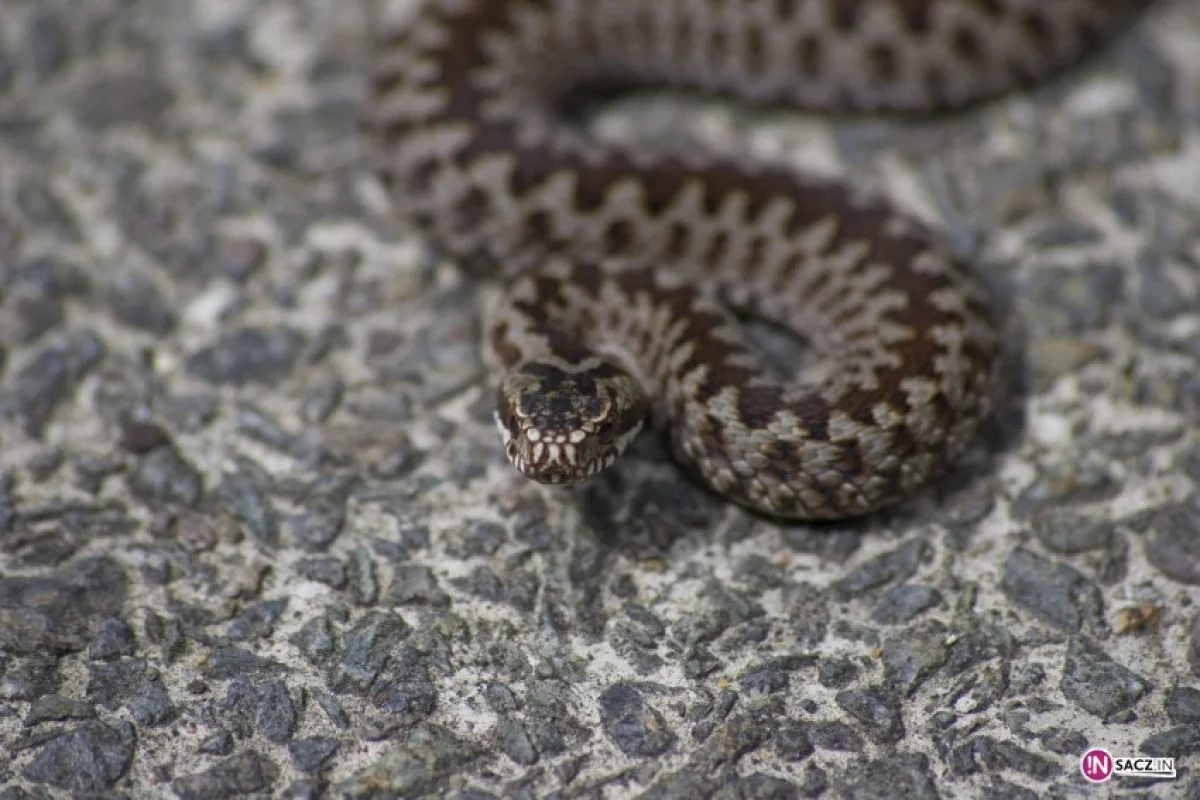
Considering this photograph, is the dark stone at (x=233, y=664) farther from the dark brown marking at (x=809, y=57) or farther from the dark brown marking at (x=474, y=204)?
the dark brown marking at (x=809, y=57)

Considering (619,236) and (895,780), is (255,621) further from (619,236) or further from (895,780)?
(619,236)

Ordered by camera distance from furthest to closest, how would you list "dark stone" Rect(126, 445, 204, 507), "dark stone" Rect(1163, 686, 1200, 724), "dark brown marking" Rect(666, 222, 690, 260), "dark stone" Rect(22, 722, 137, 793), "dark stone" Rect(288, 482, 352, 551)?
"dark brown marking" Rect(666, 222, 690, 260) → "dark stone" Rect(126, 445, 204, 507) → "dark stone" Rect(288, 482, 352, 551) → "dark stone" Rect(1163, 686, 1200, 724) → "dark stone" Rect(22, 722, 137, 793)

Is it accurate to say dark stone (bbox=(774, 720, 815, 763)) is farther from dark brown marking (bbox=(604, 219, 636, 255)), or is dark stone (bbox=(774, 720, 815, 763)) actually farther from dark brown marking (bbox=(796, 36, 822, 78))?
dark brown marking (bbox=(796, 36, 822, 78))

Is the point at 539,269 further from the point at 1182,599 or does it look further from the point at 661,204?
the point at 1182,599

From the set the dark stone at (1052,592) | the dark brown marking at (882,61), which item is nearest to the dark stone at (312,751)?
the dark stone at (1052,592)

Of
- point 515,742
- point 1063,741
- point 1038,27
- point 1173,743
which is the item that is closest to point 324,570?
point 515,742

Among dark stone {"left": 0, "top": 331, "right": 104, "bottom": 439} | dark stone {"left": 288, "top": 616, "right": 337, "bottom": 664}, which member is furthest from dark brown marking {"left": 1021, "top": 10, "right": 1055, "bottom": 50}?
dark stone {"left": 0, "top": 331, "right": 104, "bottom": 439}

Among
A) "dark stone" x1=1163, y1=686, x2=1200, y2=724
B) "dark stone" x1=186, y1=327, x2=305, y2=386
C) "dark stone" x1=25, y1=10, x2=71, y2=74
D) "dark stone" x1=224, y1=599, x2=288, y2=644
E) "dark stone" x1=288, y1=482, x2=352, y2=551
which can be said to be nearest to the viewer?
"dark stone" x1=1163, y1=686, x2=1200, y2=724

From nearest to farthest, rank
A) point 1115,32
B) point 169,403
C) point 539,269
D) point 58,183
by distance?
1. point 169,403
2. point 539,269
3. point 58,183
4. point 1115,32

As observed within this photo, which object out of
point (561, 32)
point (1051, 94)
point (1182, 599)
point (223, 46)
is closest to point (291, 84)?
point (223, 46)

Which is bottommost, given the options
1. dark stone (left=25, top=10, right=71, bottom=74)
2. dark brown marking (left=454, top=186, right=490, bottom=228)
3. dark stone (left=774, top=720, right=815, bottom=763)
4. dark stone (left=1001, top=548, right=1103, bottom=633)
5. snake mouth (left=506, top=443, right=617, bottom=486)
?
dark stone (left=774, top=720, right=815, bottom=763)
